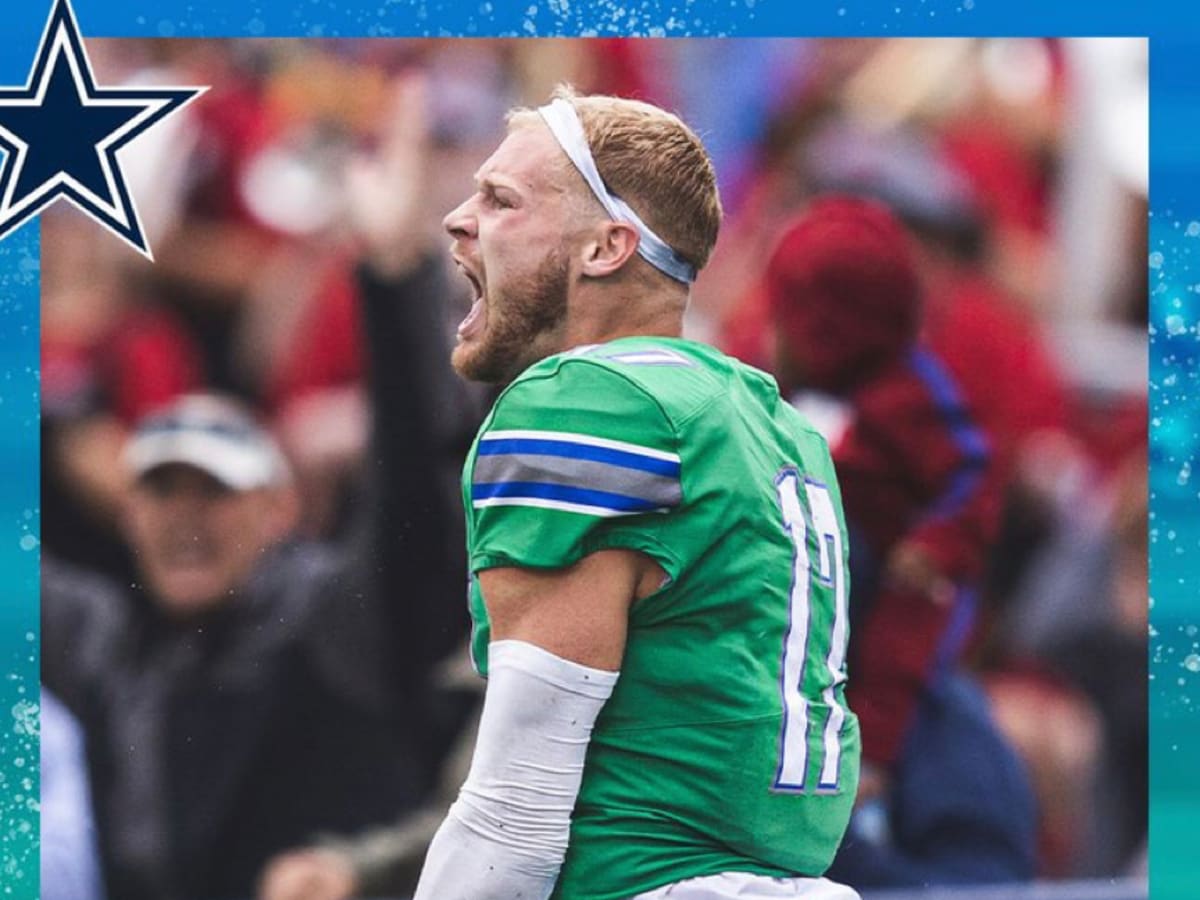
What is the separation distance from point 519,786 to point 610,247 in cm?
61

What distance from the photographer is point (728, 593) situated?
70.7 inches

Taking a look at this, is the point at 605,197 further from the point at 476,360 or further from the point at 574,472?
the point at 574,472

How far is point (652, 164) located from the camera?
79.4 inches

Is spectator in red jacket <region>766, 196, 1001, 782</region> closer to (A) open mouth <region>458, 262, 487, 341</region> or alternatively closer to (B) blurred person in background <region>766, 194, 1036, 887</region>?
(B) blurred person in background <region>766, 194, 1036, 887</region>

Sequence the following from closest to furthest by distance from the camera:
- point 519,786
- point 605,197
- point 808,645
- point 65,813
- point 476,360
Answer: point 519,786 < point 808,645 < point 605,197 < point 476,360 < point 65,813

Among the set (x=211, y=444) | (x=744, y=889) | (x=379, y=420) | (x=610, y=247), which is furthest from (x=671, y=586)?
(x=211, y=444)

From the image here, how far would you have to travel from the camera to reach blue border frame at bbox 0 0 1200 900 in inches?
156

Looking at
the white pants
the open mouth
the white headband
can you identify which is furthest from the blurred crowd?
the white pants

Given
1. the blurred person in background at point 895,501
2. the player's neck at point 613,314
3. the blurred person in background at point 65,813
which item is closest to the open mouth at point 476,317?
the player's neck at point 613,314

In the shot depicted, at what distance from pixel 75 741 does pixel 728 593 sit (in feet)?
8.49

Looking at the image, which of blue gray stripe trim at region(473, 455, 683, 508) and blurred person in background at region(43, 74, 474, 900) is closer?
blue gray stripe trim at region(473, 455, 683, 508)

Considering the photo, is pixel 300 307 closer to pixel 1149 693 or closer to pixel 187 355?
pixel 187 355

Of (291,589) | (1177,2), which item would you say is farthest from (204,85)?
(1177,2)

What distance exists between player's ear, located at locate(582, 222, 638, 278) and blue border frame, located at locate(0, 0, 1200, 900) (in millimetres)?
2110
